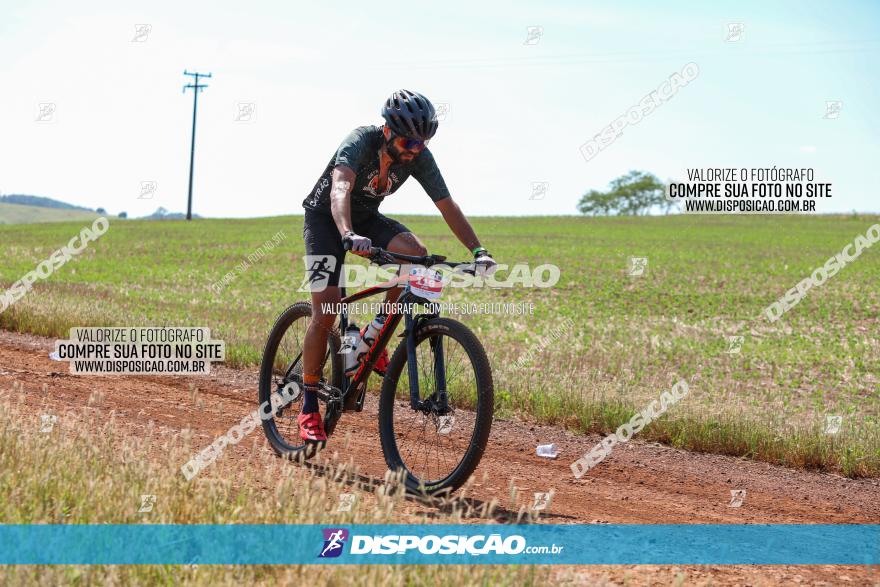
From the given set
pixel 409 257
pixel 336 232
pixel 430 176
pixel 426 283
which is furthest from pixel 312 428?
pixel 430 176

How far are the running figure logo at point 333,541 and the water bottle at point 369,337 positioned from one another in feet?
7.47

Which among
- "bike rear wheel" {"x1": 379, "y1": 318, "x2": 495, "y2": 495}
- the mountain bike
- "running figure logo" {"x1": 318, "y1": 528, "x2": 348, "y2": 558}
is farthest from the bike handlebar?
"running figure logo" {"x1": 318, "y1": 528, "x2": 348, "y2": 558}

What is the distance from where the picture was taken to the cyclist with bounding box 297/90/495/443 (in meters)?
5.94

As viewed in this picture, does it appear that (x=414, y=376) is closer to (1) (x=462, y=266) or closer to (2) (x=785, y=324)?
(1) (x=462, y=266)

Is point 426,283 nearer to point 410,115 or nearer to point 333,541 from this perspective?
point 410,115

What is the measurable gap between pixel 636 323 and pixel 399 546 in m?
15.4

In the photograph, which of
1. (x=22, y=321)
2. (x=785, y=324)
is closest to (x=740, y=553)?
(x=22, y=321)

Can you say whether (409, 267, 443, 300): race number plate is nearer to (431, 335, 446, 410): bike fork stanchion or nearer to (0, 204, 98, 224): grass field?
(431, 335, 446, 410): bike fork stanchion

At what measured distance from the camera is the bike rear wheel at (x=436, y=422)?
5543mm

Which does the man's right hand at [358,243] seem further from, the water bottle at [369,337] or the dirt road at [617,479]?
the dirt road at [617,479]

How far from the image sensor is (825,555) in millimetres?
5156

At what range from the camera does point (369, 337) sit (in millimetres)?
6469

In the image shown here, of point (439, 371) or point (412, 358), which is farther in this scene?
point (412, 358)

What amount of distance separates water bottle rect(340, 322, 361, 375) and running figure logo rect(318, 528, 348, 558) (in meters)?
2.38
